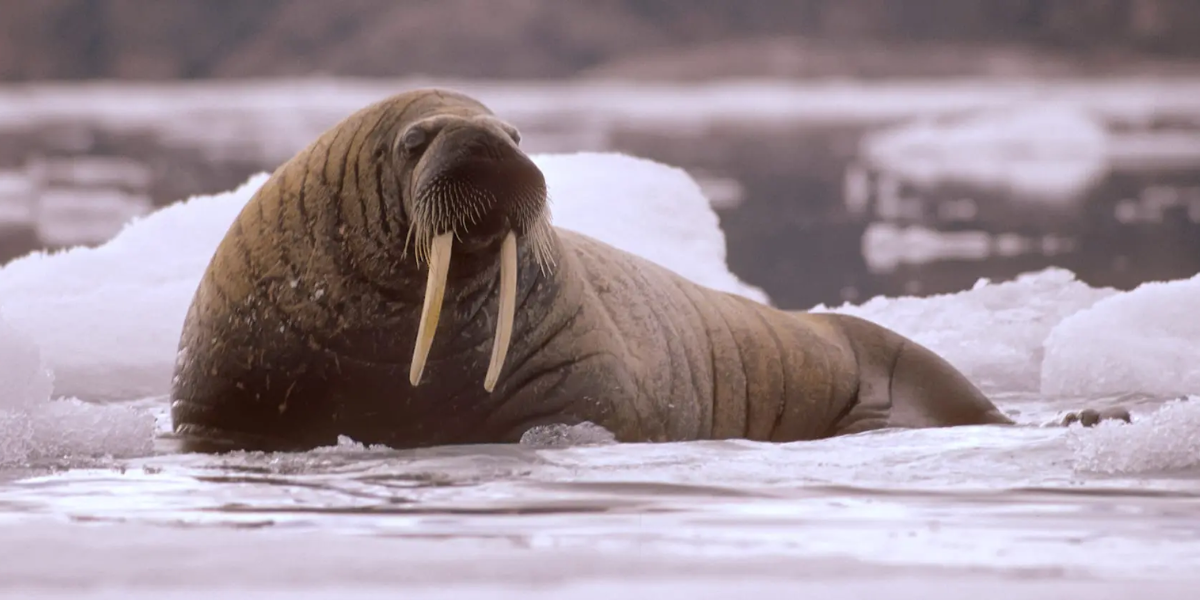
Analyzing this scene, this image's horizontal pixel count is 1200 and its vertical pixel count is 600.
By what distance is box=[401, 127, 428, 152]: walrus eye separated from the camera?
17.9 ft

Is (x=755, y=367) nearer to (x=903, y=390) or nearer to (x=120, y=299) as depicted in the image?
(x=903, y=390)

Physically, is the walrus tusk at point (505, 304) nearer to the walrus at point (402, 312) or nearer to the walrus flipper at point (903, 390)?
the walrus at point (402, 312)

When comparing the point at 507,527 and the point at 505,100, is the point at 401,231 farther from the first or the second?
the point at 505,100

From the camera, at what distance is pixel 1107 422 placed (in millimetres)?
5516

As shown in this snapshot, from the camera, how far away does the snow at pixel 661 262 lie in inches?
301

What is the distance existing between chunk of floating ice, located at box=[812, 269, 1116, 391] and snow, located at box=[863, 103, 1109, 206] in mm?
11448

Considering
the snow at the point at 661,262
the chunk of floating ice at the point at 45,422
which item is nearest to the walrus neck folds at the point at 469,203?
the chunk of floating ice at the point at 45,422

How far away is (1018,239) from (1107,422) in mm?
9870

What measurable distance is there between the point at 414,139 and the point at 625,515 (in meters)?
1.51

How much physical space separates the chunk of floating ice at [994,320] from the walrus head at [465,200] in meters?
3.26

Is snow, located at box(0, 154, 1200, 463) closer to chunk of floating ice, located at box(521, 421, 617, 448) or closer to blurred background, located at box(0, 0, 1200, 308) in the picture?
chunk of floating ice, located at box(521, 421, 617, 448)

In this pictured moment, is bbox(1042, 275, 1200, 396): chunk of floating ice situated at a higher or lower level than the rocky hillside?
lower

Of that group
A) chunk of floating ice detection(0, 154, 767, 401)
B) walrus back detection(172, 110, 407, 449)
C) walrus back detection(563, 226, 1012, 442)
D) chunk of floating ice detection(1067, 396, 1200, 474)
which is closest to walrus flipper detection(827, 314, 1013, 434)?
walrus back detection(563, 226, 1012, 442)

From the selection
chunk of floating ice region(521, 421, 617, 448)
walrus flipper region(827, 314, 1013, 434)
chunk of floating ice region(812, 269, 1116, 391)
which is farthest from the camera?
chunk of floating ice region(812, 269, 1116, 391)
